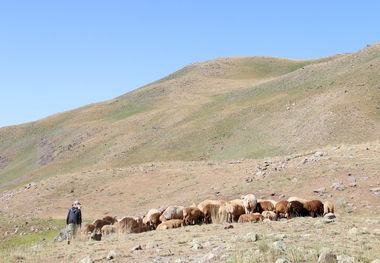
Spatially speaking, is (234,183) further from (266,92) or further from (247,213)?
(266,92)

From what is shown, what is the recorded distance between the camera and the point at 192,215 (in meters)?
15.6

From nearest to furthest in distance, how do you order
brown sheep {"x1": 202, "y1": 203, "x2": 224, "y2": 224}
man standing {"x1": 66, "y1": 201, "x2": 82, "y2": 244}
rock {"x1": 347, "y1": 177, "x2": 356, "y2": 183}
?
man standing {"x1": 66, "y1": 201, "x2": 82, "y2": 244} → brown sheep {"x1": 202, "y1": 203, "x2": 224, "y2": 224} → rock {"x1": 347, "y1": 177, "x2": 356, "y2": 183}

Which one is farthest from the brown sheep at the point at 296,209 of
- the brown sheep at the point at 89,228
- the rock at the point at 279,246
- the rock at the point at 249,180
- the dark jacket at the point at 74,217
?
the rock at the point at 249,180

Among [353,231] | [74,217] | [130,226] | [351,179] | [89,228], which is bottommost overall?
[89,228]

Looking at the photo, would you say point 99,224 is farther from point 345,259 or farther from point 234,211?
point 345,259

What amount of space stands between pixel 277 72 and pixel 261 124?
6433 cm

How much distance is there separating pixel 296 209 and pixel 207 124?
4732cm

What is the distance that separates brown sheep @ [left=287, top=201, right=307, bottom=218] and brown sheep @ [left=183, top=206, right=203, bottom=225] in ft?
11.7

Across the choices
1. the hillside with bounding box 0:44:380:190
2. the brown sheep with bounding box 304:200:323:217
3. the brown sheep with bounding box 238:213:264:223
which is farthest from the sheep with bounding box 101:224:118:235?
the hillside with bounding box 0:44:380:190

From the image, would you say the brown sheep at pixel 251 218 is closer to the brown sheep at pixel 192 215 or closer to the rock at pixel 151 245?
the brown sheep at pixel 192 215

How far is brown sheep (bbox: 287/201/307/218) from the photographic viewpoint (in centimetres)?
1543

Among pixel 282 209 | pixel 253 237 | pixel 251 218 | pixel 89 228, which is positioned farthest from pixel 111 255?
pixel 282 209

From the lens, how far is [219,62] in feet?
412

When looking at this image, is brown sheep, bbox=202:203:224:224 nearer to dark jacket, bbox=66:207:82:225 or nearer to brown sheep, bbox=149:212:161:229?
brown sheep, bbox=149:212:161:229
